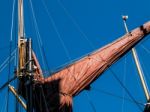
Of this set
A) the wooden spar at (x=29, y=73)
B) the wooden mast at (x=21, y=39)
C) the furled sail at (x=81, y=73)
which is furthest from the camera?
the furled sail at (x=81, y=73)

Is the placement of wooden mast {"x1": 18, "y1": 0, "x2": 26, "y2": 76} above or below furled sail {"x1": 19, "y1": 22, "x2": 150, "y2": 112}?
above

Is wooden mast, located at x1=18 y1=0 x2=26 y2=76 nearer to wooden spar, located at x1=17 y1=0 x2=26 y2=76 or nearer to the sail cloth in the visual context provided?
wooden spar, located at x1=17 y1=0 x2=26 y2=76

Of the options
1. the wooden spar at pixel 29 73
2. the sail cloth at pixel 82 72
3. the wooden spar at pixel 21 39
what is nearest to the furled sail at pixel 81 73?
the sail cloth at pixel 82 72

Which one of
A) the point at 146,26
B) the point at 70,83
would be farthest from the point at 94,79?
the point at 146,26

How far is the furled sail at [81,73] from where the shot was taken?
61.3 ft

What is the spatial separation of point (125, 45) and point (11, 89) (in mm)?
→ 3654

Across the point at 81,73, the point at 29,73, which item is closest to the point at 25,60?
the point at 29,73

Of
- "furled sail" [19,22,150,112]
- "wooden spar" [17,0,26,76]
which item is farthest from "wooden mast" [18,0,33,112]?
"furled sail" [19,22,150,112]

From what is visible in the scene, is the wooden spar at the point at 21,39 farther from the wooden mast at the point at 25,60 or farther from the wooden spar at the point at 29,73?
the wooden spar at the point at 29,73

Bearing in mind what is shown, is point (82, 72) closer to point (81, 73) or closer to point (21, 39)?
point (81, 73)

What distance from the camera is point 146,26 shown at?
62.8 feet

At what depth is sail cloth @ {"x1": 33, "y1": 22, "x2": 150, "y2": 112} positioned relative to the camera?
736 inches

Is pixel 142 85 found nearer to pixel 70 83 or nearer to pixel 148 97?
pixel 148 97

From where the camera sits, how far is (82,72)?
19.0 meters
